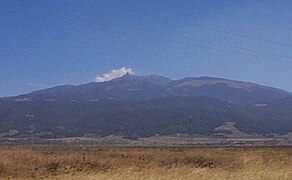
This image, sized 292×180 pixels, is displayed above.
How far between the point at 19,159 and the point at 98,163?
635 centimetres

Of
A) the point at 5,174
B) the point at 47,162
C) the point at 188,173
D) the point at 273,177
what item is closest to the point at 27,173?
the point at 5,174

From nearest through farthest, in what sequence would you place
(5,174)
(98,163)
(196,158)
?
1. (5,174)
2. (98,163)
3. (196,158)

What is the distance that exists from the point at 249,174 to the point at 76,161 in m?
25.6

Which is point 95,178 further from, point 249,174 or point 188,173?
point 249,174

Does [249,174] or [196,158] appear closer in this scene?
[249,174]

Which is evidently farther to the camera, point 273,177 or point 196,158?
point 196,158

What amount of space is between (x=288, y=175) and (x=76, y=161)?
87.1 ft

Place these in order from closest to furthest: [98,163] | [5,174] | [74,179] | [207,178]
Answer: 1. [207,178]
2. [74,179]
3. [5,174]
4. [98,163]

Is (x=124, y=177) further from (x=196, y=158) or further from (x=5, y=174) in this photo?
(x=196, y=158)

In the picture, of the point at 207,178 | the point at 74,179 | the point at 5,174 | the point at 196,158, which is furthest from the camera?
the point at 196,158

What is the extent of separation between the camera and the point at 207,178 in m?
21.8

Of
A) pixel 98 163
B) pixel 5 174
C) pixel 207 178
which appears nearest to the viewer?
A: pixel 207 178

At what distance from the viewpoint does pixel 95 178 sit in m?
22.1

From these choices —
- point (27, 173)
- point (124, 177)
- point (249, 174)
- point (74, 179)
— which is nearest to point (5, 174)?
point (27, 173)
